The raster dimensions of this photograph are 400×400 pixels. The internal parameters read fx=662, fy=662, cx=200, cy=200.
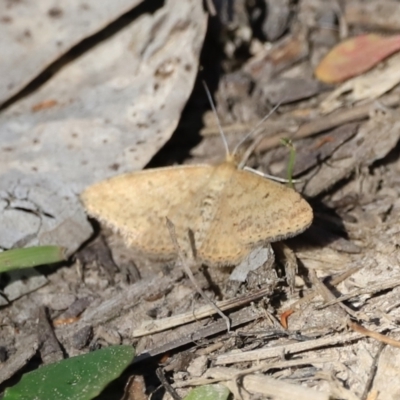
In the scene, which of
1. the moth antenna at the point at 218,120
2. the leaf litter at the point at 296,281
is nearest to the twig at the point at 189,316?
the leaf litter at the point at 296,281

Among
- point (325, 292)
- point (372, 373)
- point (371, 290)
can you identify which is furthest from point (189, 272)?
point (372, 373)

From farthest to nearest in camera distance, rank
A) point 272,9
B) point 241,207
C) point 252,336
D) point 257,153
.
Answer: point 272,9, point 257,153, point 241,207, point 252,336

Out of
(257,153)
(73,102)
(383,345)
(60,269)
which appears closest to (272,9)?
(257,153)

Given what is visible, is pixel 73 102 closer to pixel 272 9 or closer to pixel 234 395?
pixel 272 9

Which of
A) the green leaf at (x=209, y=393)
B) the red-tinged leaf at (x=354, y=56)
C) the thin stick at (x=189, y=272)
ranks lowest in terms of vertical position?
the green leaf at (x=209, y=393)

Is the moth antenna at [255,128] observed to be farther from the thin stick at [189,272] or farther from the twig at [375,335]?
the twig at [375,335]

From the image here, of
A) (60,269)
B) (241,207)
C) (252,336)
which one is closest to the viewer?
(252,336)

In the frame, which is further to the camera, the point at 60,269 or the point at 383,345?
the point at 60,269
